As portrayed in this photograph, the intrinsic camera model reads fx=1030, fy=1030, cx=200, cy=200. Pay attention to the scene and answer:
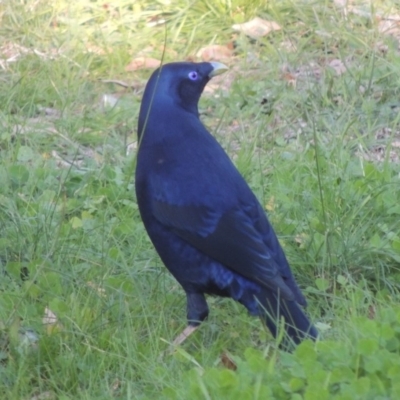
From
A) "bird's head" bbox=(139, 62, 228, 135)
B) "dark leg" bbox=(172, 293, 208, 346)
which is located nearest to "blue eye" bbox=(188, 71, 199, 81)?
"bird's head" bbox=(139, 62, 228, 135)

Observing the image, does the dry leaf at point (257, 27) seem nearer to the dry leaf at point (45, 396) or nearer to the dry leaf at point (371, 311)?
the dry leaf at point (371, 311)

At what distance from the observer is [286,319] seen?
3707mm

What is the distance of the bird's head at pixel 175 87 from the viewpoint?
4.09 metres

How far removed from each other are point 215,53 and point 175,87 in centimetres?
293

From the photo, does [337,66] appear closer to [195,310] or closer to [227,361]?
[195,310]

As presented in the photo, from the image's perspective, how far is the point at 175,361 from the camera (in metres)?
3.64

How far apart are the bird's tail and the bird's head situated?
0.86 meters

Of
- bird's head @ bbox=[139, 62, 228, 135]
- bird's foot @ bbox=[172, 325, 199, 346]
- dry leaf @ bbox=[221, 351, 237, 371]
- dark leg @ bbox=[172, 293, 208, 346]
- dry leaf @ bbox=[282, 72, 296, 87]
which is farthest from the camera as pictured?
dry leaf @ bbox=[282, 72, 296, 87]

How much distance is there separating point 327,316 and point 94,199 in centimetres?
152

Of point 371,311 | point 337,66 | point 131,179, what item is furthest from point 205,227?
point 337,66

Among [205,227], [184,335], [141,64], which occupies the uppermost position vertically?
[205,227]

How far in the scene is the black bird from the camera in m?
3.74

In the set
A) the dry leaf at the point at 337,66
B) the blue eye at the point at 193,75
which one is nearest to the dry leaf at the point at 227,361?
the blue eye at the point at 193,75

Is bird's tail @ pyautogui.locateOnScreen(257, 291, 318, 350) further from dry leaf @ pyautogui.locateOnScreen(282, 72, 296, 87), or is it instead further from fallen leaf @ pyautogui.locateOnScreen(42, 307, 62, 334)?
dry leaf @ pyautogui.locateOnScreen(282, 72, 296, 87)
